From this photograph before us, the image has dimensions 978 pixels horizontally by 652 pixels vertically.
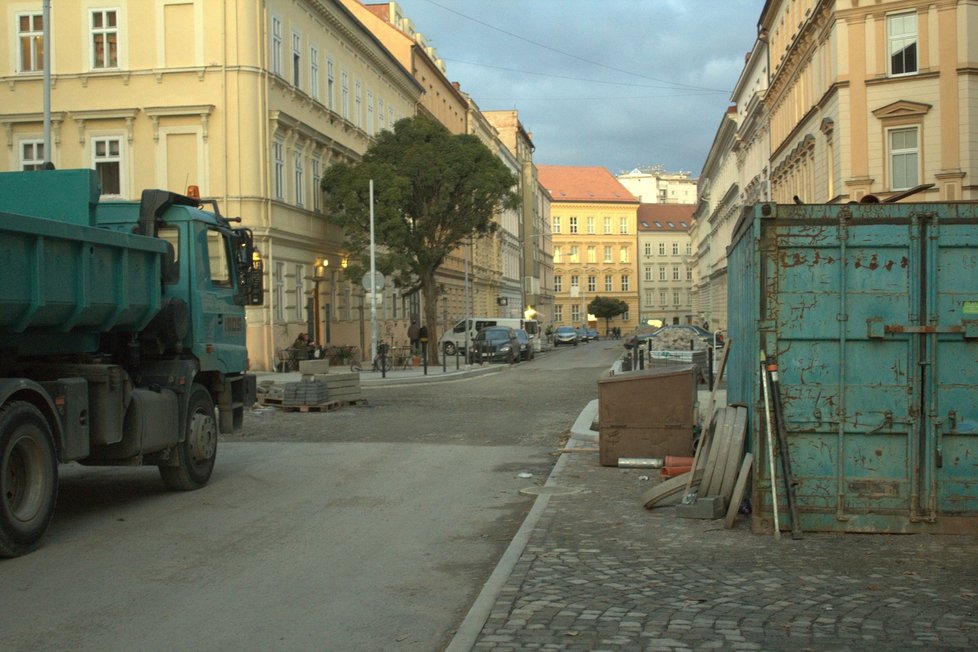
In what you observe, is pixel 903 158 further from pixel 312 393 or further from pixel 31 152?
pixel 31 152

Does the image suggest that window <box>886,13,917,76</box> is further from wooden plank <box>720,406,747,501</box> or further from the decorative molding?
wooden plank <box>720,406,747,501</box>

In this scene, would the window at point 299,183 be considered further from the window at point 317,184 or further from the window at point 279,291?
the window at point 279,291

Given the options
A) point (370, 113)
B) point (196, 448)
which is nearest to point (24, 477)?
point (196, 448)

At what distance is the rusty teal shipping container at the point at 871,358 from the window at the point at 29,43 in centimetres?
3169

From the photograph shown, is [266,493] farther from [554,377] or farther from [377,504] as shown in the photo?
[554,377]

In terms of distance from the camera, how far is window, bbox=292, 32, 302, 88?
37438 millimetres

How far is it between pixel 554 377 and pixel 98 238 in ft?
81.4

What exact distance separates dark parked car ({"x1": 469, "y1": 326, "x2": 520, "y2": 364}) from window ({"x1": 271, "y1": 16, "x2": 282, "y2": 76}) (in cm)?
1393

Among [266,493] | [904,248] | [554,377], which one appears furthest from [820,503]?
[554,377]

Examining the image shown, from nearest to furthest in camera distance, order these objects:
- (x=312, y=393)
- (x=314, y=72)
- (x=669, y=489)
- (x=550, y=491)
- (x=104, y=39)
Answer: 1. (x=669, y=489)
2. (x=550, y=491)
3. (x=312, y=393)
4. (x=104, y=39)
5. (x=314, y=72)

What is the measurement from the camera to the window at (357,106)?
4584 centimetres

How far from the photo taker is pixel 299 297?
37.9 m

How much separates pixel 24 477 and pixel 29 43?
30226 millimetres

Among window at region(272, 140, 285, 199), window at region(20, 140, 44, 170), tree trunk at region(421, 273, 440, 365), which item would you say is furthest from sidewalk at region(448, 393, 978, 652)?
tree trunk at region(421, 273, 440, 365)
